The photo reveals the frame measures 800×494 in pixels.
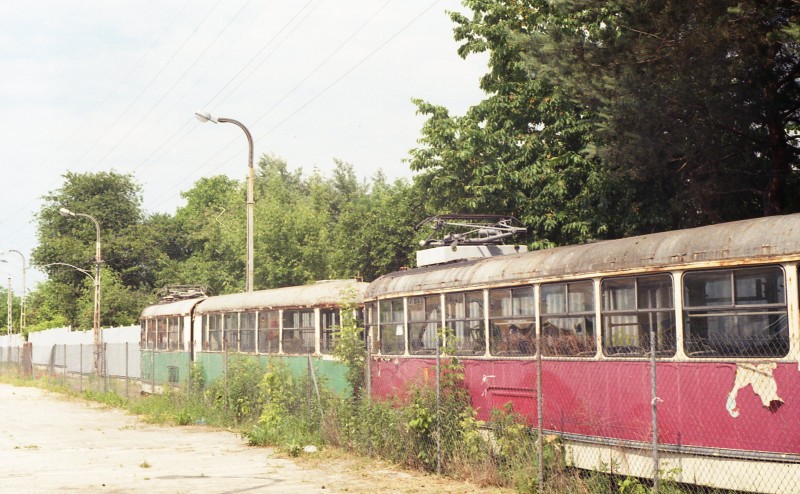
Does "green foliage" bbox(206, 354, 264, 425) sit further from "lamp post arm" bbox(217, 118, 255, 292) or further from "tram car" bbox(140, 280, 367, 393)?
"lamp post arm" bbox(217, 118, 255, 292)

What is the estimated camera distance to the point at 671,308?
11031mm

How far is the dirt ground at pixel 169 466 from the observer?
1291cm

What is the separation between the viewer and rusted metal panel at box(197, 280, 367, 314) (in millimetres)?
20797

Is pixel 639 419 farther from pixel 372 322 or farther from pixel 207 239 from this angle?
pixel 207 239

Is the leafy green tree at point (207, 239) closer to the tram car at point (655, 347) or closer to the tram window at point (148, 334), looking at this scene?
the tram window at point (148, 334)

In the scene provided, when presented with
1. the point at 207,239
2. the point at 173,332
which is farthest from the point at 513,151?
the point at 207,239

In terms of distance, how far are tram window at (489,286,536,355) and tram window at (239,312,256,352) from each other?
1237cm

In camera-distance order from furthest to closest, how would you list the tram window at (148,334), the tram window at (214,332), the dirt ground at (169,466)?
the tram window at (148,334)
the tram window at (214,332)
the dirt ground at (169,466)

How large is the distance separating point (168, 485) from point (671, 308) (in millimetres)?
7254

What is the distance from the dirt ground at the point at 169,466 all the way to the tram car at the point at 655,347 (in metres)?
1.62

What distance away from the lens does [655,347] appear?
1109 cm

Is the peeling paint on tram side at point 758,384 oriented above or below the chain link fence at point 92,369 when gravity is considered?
above

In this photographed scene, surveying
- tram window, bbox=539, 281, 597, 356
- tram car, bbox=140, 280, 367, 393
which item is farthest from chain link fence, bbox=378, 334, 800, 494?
tram car, bbox=140, 280, 367, 393

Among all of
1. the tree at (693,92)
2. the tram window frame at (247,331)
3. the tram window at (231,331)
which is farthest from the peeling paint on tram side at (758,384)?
the tram window at (231,331)
